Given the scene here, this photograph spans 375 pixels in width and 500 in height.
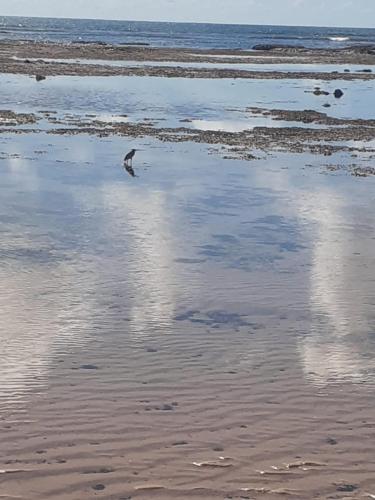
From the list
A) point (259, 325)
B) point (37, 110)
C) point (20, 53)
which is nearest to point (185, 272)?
point (259, 325)

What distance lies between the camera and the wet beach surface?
6.67m

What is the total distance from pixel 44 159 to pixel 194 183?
4341 mm

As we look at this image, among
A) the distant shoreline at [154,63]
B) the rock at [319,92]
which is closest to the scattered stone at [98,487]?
the rock at [319,92]

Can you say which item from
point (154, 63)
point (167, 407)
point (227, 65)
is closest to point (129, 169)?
point (167, 407)

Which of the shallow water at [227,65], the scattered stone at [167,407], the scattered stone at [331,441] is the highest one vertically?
the shallow water at [227,65]

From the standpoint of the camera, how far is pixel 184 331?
9.73m

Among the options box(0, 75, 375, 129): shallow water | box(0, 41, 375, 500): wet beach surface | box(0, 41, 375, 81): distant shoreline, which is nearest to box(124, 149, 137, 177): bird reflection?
box(0, 41, 375, 500): wet beach surface

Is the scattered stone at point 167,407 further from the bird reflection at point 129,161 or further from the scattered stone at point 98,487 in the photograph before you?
the bird reflection at point 129,161

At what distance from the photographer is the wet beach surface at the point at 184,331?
21.9 ft

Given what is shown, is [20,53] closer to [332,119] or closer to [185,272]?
[332,119]

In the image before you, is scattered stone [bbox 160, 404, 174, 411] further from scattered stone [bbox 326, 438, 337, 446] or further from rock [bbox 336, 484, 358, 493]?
rock [bbox 336, 484, 358, 493]

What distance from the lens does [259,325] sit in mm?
10039

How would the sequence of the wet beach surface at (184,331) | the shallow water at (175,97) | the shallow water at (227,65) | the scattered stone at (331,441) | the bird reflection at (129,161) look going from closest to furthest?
the wet beach surface at (184,331), the scattered stone at (331,441), the bird reflection at (129,161), the shallow water at (175,97), the shallow water at (227,65)

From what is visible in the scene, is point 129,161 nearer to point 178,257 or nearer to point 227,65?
point 178,257
